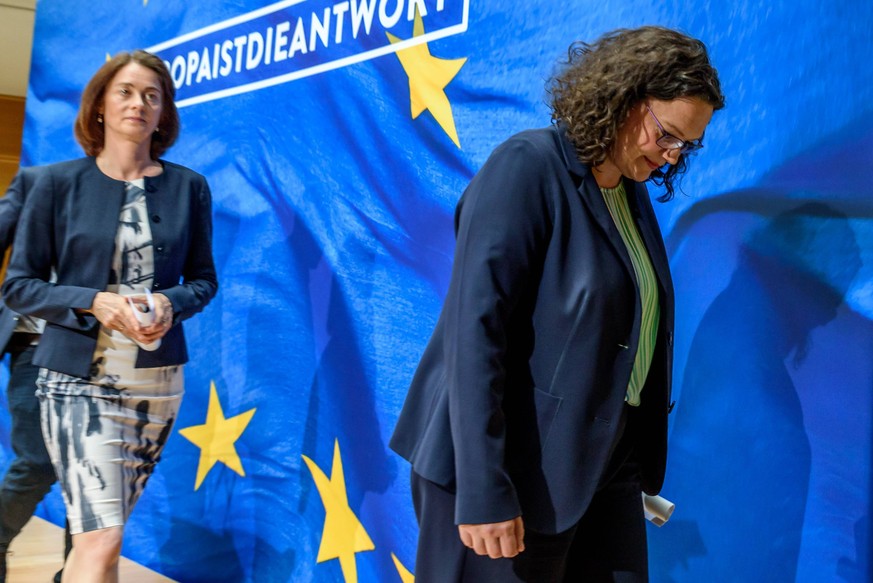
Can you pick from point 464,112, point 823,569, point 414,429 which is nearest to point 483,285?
point 414,429

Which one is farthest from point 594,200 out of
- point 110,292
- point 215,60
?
point 215,60

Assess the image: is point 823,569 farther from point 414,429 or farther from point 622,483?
point 414,429

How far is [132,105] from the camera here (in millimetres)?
2576

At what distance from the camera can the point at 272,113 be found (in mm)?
3402

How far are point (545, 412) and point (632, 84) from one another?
542 millimetres

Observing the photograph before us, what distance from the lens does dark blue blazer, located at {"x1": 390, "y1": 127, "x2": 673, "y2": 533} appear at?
149cm

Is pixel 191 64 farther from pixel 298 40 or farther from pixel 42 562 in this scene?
pixel 42 562

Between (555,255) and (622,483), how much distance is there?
0.45m

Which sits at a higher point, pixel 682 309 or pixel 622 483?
pixel 682 309

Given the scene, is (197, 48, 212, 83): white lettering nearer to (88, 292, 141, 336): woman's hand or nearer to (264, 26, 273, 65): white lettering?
(264, 26, 273, 65): white lettering

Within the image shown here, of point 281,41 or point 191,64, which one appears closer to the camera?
point 281,41

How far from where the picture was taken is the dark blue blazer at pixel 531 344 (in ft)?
4.89

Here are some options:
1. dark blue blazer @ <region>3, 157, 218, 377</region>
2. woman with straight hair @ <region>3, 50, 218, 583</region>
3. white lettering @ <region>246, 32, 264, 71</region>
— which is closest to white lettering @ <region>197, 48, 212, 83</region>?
white lettering @ <region>246, 32, 264, 71</region>

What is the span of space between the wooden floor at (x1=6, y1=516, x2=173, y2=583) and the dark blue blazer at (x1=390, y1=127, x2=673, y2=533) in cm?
235
